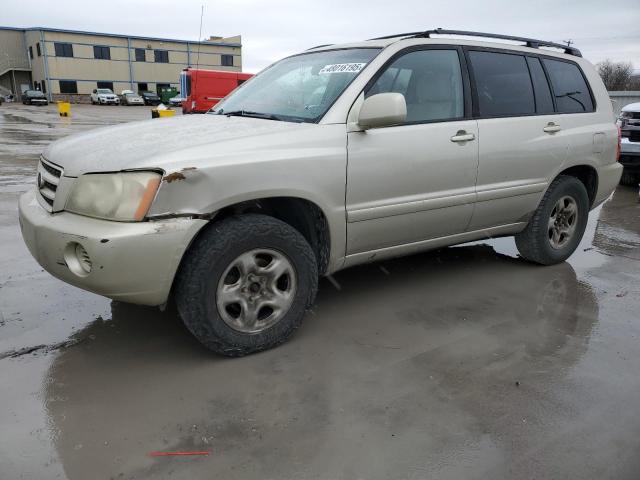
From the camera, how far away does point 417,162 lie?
3.33 m

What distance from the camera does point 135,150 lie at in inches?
105

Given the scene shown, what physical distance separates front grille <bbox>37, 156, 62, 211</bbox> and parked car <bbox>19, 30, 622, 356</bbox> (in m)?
0.02

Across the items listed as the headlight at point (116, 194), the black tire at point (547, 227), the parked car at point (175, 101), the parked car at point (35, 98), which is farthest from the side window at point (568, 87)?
the parked car at point (35, 98)

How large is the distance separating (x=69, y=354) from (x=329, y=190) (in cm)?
172

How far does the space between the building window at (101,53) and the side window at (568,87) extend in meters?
56.9

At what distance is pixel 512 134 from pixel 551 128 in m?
0.48

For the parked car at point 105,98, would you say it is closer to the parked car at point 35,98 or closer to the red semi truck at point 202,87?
the parked car at point 35,98

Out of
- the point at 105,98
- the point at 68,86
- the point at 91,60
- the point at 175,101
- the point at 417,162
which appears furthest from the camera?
the point at 91,60

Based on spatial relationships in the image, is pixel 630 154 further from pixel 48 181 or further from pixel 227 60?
pixel 227 60

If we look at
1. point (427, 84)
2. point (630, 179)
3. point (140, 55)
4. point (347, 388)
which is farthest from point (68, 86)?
point (347, 388)

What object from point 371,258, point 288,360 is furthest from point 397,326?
point 288,360

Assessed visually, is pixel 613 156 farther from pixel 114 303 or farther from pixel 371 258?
pixel 114 303

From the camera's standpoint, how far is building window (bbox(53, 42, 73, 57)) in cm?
5103

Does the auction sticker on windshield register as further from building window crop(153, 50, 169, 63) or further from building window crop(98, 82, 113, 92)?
building window crop(153, 50, 169, 63)
